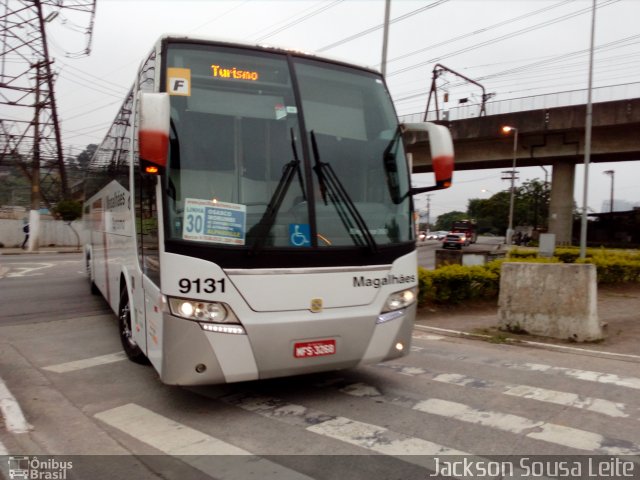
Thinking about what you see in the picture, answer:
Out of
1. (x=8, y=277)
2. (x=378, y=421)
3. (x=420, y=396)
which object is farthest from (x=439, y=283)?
(x=8, y=277)

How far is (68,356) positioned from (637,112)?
31602 millimetres

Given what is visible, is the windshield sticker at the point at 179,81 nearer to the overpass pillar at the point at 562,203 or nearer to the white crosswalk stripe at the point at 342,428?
the white crosswalk stripe at the point at 342,428

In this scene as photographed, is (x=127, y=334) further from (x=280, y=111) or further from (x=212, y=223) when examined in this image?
(x=280, y=111)

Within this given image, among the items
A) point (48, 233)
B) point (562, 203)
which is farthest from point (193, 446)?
point (562, 203)

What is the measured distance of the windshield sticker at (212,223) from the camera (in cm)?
427

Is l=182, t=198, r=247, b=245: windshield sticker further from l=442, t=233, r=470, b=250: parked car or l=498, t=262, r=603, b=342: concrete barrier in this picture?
l=442, t=233, r=470, b=250: parked car

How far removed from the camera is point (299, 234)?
452cm

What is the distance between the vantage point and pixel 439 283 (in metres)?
10.8

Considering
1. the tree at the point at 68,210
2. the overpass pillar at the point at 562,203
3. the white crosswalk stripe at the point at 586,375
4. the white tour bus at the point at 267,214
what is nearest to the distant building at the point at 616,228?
the overpass pillar at the point at 562,203

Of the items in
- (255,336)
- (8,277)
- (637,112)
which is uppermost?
(637,112)

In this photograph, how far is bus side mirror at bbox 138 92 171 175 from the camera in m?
4.02

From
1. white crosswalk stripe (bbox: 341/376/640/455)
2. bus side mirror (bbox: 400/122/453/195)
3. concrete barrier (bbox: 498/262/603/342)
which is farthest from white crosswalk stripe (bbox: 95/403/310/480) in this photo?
concrete barrier (bbox: 498/262/603/342)

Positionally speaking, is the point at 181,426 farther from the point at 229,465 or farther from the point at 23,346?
the point at 23,346

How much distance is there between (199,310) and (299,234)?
105 cm
